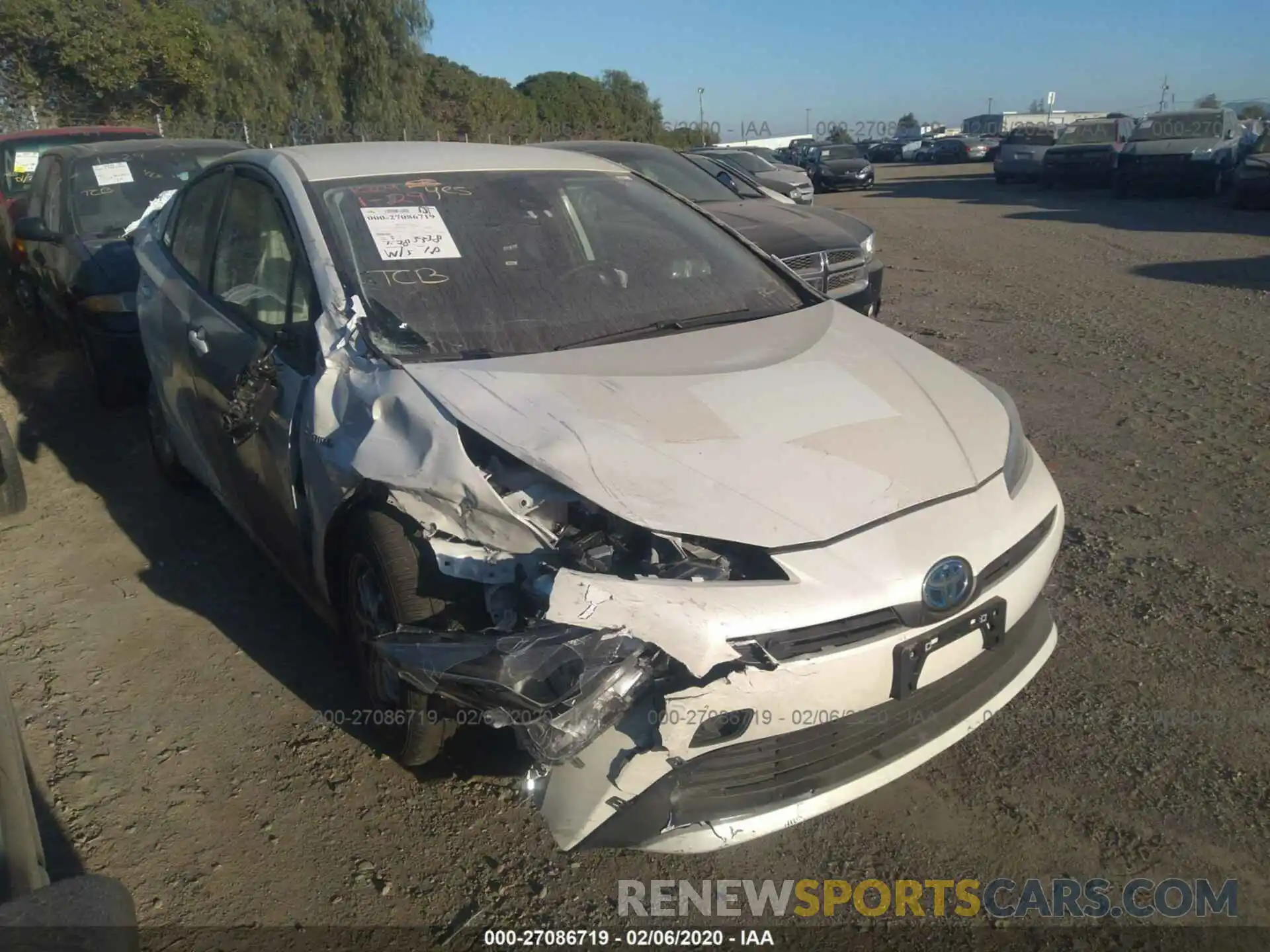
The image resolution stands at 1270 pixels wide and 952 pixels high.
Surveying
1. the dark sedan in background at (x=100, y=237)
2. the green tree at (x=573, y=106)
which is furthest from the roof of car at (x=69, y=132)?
the green tree at (x=573, y=106)

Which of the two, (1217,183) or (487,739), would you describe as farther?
(1217,183)

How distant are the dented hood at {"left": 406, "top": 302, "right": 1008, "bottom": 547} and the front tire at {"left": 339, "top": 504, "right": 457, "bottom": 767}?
1.24ft

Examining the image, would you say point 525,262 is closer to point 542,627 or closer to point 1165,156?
point 542,627

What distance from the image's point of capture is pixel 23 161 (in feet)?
29.9

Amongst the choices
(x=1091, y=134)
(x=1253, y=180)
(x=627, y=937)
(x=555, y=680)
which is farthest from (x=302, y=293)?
(x=1091, y=134)

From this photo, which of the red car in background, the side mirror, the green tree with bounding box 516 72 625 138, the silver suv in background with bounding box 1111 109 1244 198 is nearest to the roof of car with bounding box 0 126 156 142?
the red car in background

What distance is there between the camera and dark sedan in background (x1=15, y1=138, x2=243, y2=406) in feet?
19.6

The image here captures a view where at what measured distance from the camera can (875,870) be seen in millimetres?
2521

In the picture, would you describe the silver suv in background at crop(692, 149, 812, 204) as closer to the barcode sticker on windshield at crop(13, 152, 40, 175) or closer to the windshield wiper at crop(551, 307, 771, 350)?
the barcode sticker on windshield at crop(13, 152, 40, 175)

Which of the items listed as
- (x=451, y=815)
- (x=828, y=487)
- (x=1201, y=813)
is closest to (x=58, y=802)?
(x=451, y=815)

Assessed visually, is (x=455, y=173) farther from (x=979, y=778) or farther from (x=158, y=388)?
(x=979, y=778)

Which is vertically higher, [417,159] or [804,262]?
[417,159]

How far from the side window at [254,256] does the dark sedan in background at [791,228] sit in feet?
10.0

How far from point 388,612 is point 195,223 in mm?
2402
